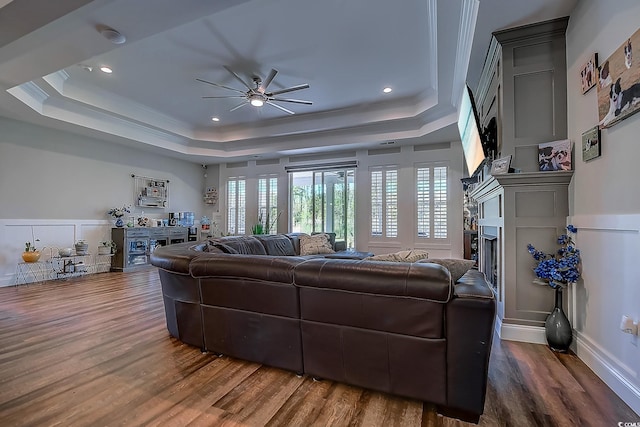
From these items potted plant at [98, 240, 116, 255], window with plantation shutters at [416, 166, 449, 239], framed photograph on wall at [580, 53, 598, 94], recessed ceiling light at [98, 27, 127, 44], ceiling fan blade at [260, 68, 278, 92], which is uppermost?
ceiling fan blade at [260, 68, 278, 92]

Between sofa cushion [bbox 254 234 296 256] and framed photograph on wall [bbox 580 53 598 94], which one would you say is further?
sofa cushion [bbox 254 234 296 256]

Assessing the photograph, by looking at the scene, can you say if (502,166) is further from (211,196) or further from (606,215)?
(211,196)

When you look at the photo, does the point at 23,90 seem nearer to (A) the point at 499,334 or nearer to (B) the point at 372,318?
(B) the point at 372,318

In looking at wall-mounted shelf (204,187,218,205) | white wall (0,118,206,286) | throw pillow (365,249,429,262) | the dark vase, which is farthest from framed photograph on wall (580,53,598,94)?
wall-mounted shelf (204,187,218,205)

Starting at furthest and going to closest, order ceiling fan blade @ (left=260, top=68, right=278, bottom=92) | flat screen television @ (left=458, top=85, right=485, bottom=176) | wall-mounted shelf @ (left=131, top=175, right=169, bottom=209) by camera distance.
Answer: wall-mounted shelf @ (left=131, top=175, right=169, bottom=209)
ceiling fan blade @ (left=260, top=68, right=278, bottom=92)
flat screen television @ (left=458, top=85, right=485, bottom=176)

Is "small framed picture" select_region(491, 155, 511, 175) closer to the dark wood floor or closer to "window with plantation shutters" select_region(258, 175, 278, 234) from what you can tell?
the dark wood floor

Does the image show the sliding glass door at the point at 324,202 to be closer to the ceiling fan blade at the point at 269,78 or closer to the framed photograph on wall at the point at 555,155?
the ceiling fan blade at the point at 269,78

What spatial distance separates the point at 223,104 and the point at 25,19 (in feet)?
10.3

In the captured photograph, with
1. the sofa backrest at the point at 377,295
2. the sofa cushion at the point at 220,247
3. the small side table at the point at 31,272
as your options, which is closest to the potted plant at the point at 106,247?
the small side table at the point at 31,272

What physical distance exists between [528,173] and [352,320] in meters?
2.04

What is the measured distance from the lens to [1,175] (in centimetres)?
482

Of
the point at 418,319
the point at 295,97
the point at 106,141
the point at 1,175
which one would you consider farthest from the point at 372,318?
the point at 106,141

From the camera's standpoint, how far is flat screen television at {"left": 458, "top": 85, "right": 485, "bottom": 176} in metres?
2.99

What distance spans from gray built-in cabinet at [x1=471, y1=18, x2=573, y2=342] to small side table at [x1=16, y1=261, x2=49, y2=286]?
6.83 metres
